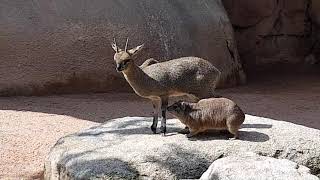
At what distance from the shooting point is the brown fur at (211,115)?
5031 mm

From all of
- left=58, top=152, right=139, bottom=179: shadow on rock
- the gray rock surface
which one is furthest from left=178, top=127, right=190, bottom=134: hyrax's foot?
the gray rock surface

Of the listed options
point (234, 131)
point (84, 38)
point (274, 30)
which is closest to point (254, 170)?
point (234, 131)

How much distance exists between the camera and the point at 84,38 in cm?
993

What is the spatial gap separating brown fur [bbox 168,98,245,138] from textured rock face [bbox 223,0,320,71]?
877 cm

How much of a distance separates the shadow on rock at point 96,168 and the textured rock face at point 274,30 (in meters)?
9.27

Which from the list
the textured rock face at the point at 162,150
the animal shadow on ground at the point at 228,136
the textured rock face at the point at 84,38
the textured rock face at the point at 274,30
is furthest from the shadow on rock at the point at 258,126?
the textured rock face at the point at 274,30

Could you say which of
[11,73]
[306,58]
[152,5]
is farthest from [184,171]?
[306,58]

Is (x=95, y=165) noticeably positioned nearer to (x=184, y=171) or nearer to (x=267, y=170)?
(x=184, y=171)

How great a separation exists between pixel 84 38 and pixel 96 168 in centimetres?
545

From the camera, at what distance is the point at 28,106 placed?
27.9 feet

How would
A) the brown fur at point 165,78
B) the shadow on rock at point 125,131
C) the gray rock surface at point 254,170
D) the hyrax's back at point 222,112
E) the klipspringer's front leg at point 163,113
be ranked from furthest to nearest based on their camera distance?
the shadow on rock at point 125,131 → the klipspringer's front leg at point 163,113 → the brown fur at point 165,78 → the hyrax's back at point 222,112 → the gray rock surface at point 254,170

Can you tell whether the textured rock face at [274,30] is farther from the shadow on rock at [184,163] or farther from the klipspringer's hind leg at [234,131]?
the shadow on rock at [184,163]

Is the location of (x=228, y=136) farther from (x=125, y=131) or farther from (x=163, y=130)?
(x=125, y=131)

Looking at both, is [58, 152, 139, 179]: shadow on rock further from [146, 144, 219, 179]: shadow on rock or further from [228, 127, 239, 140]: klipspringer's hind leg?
[228, 127, 239, 140]: klipspringer's hind leg
